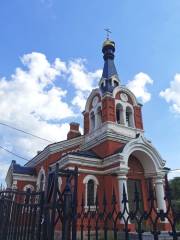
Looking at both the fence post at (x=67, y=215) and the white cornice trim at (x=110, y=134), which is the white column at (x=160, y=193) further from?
the fence post at (x=67, y=215)

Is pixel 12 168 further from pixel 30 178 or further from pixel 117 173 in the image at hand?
pixel 117 173

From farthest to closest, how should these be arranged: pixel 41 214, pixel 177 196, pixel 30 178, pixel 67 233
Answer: pixel 177 196
pixel 30 178
pixel 41 214
pixel 67 233

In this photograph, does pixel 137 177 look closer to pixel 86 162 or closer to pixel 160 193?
pixel 160 193

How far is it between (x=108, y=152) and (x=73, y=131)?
7.32 meters

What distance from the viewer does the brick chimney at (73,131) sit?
21.6 m

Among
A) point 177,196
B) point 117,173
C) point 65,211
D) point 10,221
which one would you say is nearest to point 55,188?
point 65,211

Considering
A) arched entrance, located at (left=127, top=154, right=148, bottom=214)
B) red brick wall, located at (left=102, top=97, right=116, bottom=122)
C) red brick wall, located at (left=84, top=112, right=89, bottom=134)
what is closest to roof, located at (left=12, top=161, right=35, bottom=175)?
red brick wall, located at (left=84, top=112, right=89, bottom=134)

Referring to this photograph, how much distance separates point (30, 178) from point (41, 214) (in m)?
17.3

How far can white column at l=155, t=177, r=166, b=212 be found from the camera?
46.4 ft

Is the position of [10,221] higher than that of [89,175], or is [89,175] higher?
[89,175]

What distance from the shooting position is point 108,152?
15.2 meters

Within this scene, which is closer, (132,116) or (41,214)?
(41,214)

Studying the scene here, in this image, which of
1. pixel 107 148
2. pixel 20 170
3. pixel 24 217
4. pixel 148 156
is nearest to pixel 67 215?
pixel 24 217

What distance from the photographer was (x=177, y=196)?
29906 mm
